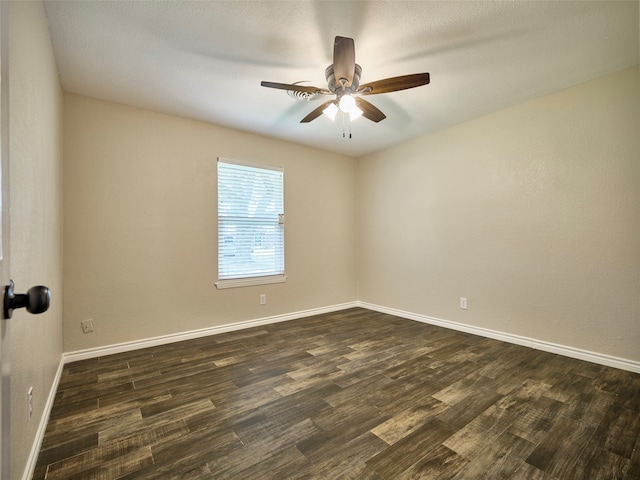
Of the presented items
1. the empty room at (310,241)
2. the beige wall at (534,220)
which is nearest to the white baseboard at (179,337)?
the empty room at (310,241)

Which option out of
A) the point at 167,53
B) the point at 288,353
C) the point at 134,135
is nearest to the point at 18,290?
the point at 167,53

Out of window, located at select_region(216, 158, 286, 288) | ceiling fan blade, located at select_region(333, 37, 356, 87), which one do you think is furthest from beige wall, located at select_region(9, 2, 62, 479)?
window, located at select_region(216, 158, 286, 288)

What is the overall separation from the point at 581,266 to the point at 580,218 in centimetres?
43

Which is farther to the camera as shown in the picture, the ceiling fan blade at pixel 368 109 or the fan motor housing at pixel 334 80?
the ceiling fan blade at pixel 368 109

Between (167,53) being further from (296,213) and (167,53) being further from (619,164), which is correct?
(619,164)

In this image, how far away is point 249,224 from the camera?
12.3ft

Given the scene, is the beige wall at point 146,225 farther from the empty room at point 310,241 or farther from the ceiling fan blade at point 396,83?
the ceiling fan blade at point 396,83

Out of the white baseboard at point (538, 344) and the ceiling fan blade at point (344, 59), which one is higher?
the ceiling fan blade at point (344, 59)

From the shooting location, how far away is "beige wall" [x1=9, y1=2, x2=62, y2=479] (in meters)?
1.15

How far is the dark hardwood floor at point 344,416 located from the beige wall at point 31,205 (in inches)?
14.8

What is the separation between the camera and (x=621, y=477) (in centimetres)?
133

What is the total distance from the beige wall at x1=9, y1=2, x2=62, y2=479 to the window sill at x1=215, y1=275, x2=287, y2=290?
1.51 m

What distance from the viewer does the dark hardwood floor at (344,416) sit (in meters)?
1.41

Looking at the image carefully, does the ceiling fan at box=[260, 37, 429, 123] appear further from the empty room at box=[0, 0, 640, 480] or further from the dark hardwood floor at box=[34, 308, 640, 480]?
the dark hardwood floor at box=[34, 308, 640, 480]
